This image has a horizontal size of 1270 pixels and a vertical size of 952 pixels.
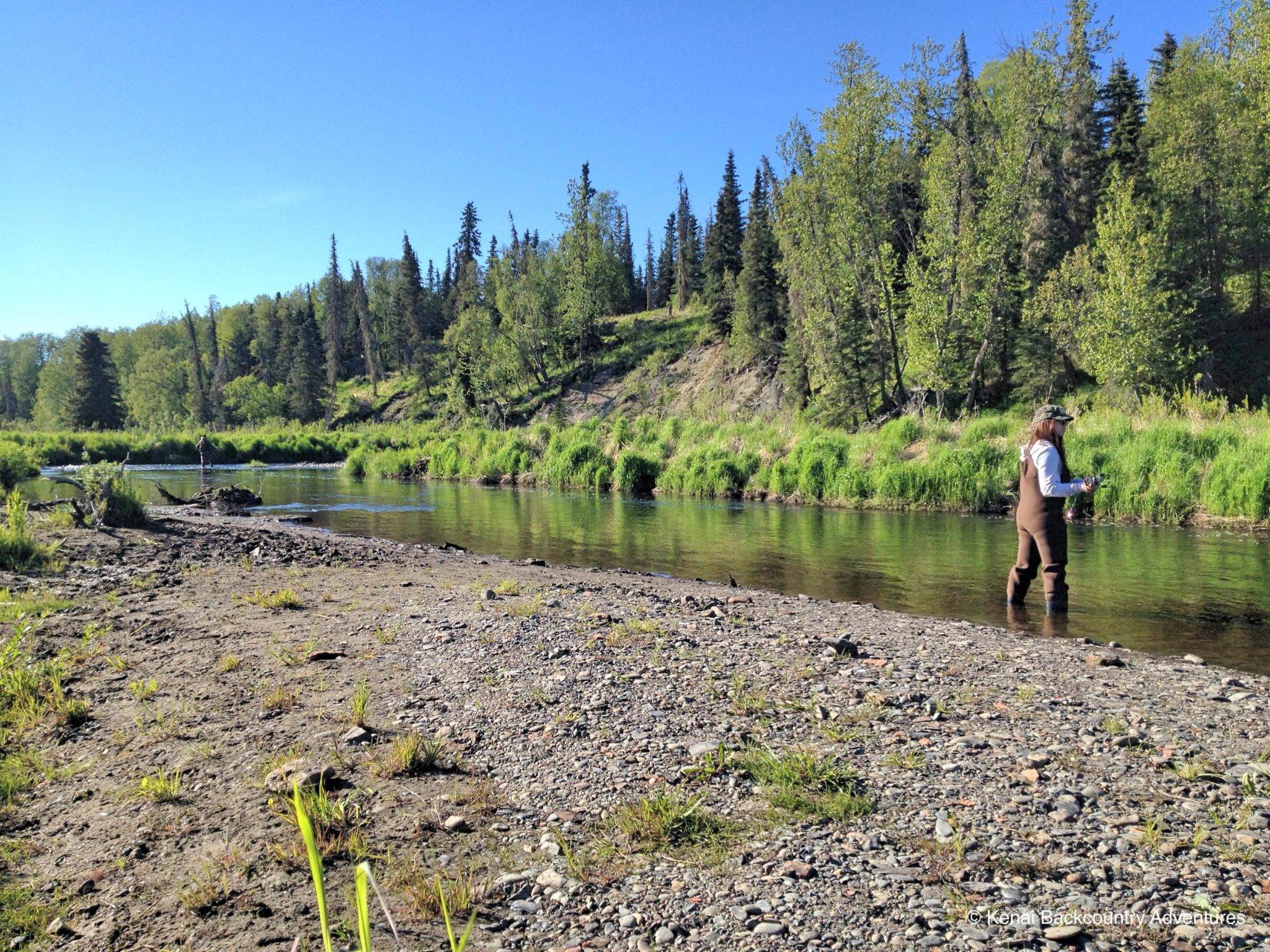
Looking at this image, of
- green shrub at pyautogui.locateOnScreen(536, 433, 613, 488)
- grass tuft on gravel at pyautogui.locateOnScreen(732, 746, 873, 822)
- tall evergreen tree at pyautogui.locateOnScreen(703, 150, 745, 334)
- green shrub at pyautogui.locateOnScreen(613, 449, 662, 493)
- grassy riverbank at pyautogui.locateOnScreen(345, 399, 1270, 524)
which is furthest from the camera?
tall evergreen tree at pyautogui.locateOnScreen(703, 150, 745, 334)

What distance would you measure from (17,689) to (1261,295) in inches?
2378

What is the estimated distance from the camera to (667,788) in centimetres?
480

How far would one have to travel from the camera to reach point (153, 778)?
5.17m

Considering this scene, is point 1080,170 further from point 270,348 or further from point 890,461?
point 270,348

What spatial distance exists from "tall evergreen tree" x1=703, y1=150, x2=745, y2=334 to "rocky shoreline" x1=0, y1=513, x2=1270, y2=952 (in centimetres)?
6615

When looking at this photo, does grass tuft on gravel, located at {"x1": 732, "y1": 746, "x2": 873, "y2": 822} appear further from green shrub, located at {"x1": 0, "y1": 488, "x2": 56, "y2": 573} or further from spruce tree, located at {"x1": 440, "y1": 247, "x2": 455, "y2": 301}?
spruce tree, located at {"x1": 440, "y1": 247, "x2": 455, "y2": 301}

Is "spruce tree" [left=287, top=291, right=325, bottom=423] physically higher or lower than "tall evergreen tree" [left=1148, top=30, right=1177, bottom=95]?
lower

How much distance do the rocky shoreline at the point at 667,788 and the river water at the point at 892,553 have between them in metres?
2.65

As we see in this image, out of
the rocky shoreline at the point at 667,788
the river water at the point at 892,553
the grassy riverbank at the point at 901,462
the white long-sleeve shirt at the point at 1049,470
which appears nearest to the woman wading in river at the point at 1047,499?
the white long-sleeve shirt at the point at 1049,470

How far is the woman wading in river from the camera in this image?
1030 cm

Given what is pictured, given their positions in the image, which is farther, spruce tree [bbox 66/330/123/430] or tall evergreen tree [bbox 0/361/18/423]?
tall evergreen tree [bbox 0/361/18/423]

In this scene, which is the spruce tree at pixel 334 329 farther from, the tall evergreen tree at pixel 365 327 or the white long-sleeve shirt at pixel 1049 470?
the white long-sleeve shirt at pixel 1049 470

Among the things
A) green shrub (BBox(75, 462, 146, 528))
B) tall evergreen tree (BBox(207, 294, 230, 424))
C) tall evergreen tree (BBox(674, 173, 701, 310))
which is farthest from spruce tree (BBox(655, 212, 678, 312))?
green shrub (BBox(75, 462, 146, 528))

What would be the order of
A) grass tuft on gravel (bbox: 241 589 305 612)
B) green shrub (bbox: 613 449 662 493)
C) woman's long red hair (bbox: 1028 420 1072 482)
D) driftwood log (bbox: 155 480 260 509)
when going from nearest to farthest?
grass tuft on gravel (bbox: 241 589 305 612) → woman's long red hair (bbox: 1028 420 1072 482) → driftwood log (bbox: 155 480 260 509) → green shrub (bbox: 613 449 662 493)
